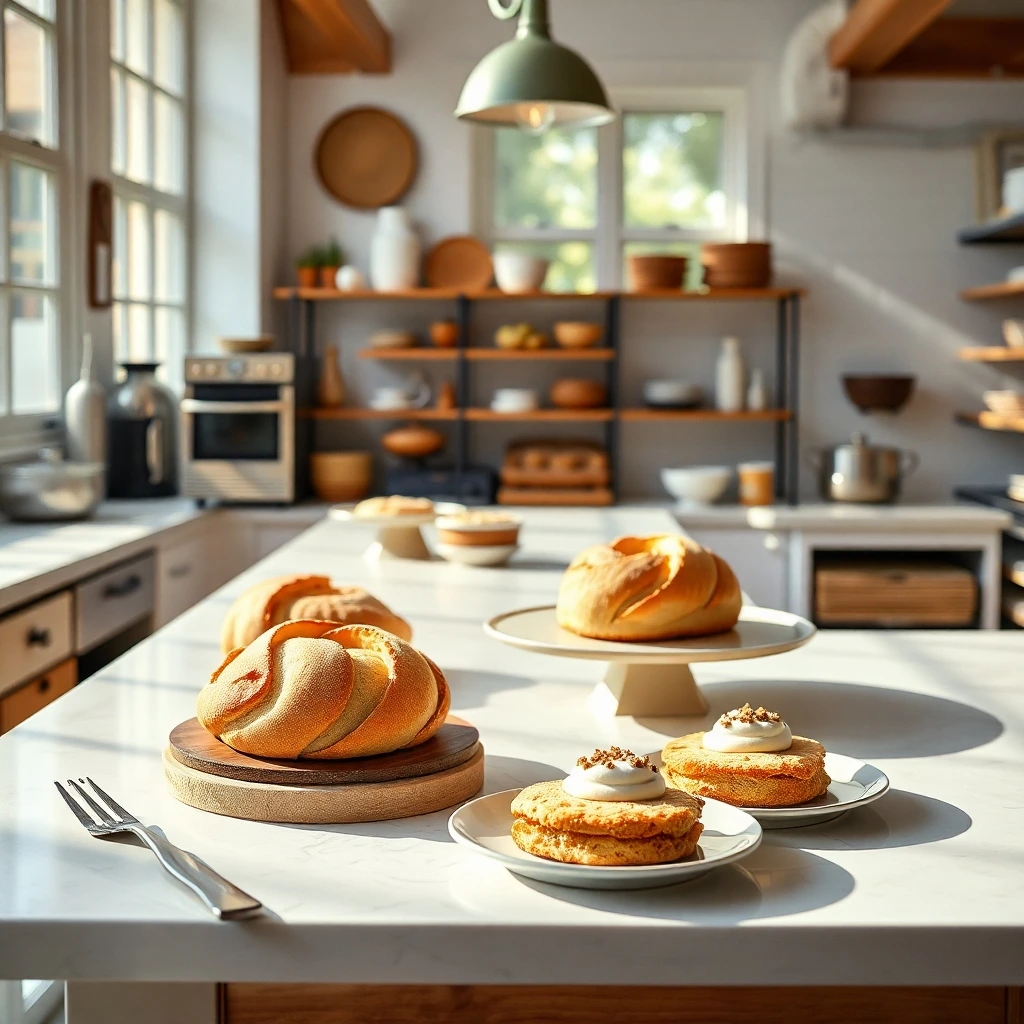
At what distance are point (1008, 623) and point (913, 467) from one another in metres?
0.73

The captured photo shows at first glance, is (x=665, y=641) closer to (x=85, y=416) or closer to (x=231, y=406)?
(x=85, y=416)

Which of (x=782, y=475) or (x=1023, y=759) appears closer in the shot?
(x=1023, y=759)

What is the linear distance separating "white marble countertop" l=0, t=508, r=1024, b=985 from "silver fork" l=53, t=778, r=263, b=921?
0.01m

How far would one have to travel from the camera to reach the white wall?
16.8 feet

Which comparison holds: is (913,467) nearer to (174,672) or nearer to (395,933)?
(174,672)

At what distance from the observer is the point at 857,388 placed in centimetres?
502

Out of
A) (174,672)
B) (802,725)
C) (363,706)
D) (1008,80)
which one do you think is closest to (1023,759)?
(802,725)

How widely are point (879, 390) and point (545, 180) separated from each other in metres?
1.53

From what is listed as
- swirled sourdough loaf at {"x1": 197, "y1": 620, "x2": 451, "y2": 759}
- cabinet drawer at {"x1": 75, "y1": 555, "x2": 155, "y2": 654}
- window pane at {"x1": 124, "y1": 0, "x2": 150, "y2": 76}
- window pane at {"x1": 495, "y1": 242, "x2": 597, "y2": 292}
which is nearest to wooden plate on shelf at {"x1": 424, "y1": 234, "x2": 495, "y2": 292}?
window pane at {"x1": 495, "y1": 242, "x2": 597, "y2": 292}

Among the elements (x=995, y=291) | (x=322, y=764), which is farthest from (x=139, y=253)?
(x=322, y=764)

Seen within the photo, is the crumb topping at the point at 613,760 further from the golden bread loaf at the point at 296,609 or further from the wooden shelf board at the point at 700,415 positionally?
the wooden shelf board at the point at 700,415

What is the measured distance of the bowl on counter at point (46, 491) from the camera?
3.47 meters

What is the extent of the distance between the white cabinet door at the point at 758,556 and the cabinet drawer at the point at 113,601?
1930 millimetres

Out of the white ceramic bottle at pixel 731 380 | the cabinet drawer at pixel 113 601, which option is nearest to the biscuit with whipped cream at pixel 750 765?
the cabinet drawer at pixel 113 601
